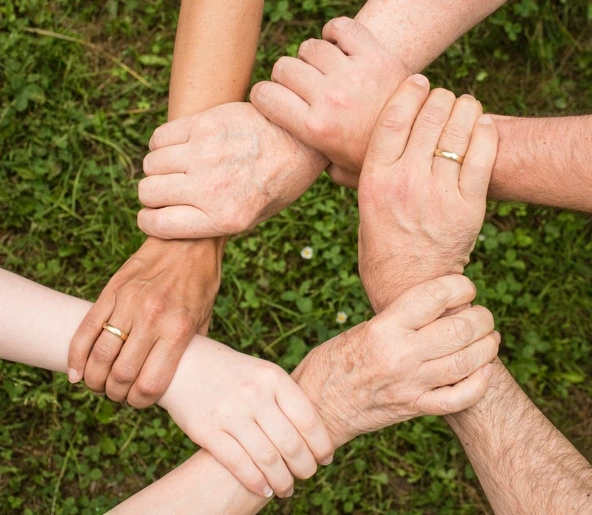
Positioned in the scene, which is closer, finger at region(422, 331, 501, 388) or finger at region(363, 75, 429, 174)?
finger at region(422, 331, 501, 388)

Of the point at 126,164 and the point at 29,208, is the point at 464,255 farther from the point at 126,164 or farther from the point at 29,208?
the point at 29,208

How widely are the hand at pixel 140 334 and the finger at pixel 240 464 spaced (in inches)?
11.6

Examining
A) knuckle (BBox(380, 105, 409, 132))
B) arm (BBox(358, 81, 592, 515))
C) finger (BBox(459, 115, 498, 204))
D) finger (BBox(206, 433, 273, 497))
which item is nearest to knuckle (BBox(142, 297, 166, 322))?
finger (BBox(206, 433, 273, 497))

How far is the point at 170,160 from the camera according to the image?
96.5 inches

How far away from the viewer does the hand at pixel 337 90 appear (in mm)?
2346

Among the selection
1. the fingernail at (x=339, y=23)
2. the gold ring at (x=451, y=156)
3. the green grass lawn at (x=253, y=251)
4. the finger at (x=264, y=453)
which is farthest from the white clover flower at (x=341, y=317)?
the fingernail at (x=339, y=23)

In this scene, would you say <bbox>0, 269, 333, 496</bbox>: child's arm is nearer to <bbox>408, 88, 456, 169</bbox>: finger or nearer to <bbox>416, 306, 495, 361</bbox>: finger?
<bbox>416, 306, 495, 361</bbox>: finger

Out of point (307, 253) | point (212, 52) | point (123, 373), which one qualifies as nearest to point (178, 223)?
point (123, 373)

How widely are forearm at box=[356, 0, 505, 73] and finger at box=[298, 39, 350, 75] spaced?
0.73 ft

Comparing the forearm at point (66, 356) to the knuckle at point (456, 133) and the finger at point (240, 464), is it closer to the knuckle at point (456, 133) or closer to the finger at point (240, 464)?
the finger at point (240, 464)

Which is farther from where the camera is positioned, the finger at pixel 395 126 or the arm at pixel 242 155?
the arm at pixel 242 155

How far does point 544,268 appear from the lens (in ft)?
11.6

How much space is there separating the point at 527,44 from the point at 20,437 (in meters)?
3.44

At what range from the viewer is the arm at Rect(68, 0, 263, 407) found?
90.0 inches
